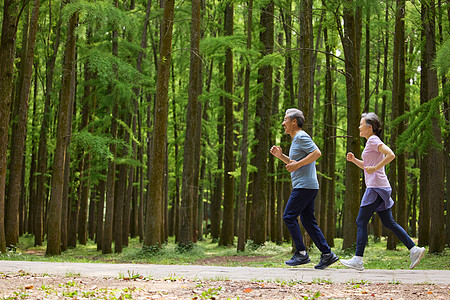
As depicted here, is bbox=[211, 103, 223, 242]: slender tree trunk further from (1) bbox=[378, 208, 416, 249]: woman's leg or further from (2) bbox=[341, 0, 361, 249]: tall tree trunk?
(1) bbox=[378, 208, 416, 249]: woman's leg

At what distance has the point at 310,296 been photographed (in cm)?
522

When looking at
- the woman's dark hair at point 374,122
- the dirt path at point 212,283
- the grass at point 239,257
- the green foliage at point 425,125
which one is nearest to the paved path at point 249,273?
the dirt path at point 212,283

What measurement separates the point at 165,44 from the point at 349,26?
612 centimetres

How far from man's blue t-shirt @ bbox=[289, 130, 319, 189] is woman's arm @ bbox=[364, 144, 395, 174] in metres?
0.78

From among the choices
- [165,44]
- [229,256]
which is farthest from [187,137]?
[229,256]

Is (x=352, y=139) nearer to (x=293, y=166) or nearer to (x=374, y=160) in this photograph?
(x=374, y=160)

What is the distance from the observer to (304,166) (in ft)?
22.5

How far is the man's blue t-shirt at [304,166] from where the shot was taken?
22.2ft

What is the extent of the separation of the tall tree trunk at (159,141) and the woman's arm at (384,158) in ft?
31.1

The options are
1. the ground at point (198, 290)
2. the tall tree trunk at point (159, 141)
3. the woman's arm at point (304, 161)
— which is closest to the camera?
the ground at point (198, 290)

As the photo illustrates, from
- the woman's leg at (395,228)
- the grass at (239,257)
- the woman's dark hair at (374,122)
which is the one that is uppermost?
the woman's dark hair at (374,122)

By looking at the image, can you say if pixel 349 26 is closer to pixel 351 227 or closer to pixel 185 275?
pixel 351 227

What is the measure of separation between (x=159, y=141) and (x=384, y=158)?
9998 mm

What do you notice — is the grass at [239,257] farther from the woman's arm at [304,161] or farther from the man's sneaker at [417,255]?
the woman's arm at [304,161]
